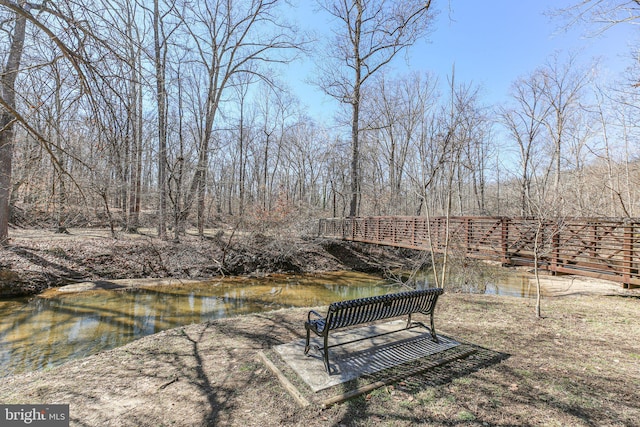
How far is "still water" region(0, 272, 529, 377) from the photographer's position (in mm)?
5695

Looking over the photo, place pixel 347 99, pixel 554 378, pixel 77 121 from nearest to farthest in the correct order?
pixel 77 121
pixel 554 378
pixel 347 99

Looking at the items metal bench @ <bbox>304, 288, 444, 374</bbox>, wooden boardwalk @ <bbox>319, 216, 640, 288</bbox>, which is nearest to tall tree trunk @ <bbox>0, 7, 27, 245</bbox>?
metal bench @ <bbox>304, 288, 444, 374</bbox>

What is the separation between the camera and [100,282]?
1052 centimetres

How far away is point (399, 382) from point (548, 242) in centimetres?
478

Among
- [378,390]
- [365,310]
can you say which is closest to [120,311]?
[365,310]

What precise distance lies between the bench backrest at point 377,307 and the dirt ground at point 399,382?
2.32ft

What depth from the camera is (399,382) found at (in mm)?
3133

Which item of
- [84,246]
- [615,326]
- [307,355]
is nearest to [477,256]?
[615,326]

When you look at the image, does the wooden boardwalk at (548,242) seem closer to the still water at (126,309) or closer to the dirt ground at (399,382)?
the dirt ground at (399,382)

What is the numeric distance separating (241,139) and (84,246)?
18.6m

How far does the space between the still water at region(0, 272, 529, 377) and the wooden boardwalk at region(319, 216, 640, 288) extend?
5.67 ft

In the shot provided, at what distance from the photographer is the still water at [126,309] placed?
18.7 ft

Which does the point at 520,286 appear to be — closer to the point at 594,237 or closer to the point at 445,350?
the point at 594,237

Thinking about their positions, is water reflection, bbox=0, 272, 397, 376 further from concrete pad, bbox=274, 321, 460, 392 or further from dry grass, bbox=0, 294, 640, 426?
concrete pad, bbox=274, 321, 460, 392
